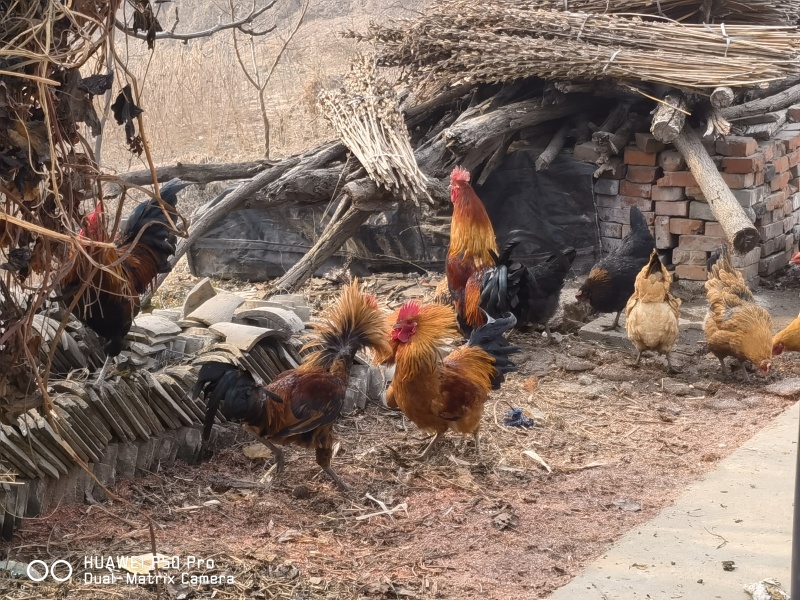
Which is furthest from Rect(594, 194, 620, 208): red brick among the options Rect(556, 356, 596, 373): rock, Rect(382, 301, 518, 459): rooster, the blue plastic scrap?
Rect(382, 301, 518, 459): rooster

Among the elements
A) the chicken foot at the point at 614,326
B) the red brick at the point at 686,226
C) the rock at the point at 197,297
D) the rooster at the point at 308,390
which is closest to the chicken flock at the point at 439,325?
the rooster at the point at 308,390

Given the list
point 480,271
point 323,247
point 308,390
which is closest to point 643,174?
point 480,271

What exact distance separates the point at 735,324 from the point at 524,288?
1.59m

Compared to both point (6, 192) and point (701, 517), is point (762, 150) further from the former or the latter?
point (6, 192)

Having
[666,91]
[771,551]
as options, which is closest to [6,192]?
[771,551]

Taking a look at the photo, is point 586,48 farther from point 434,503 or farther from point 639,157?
point 434,503

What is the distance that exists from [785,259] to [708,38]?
106 inches

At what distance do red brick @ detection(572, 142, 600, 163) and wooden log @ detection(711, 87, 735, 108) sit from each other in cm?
141

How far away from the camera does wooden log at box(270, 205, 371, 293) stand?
8.06 meters

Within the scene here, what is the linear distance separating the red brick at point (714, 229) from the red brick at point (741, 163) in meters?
0.55

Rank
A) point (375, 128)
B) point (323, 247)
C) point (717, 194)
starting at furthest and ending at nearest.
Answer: point (323, 247) < point (375, 128) < point (717, 194)

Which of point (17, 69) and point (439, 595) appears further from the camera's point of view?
point (439, 595)

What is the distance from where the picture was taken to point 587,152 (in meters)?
8.70

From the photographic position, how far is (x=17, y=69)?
2031mm
